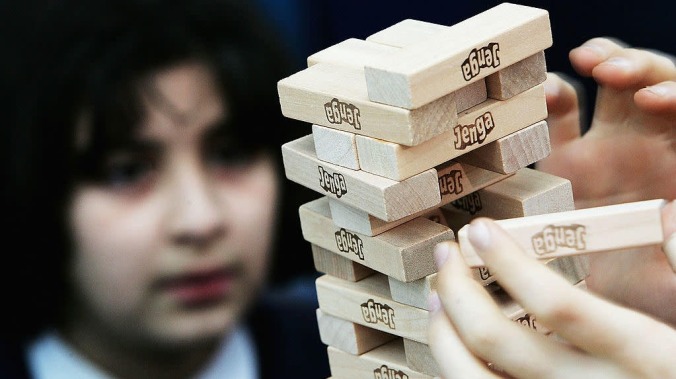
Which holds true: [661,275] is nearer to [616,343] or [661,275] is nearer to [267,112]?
[616,343]

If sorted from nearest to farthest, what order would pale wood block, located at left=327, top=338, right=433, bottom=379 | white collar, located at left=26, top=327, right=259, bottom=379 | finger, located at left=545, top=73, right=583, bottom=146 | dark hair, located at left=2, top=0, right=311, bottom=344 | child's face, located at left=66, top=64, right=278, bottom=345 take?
1. pale wood block, located at left=327, top=338, right=433, bottom=379
2. finger, located at left=545, top=73, right=583, bottom=146
3. dark hair, located at left=2, top=0, right=311, bottom=344
4. child's face, located at left=66, top=64, right=278, bottom=345
5. white collar, located at left=26, top=327, right=259, bottom=379

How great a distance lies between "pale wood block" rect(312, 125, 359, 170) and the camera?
5.02 feet

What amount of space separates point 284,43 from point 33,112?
2.50ft

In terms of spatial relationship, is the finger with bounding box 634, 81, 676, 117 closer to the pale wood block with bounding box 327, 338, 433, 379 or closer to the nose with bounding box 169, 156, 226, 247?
the pale wood block with bounding box 327, 338, 433, 379

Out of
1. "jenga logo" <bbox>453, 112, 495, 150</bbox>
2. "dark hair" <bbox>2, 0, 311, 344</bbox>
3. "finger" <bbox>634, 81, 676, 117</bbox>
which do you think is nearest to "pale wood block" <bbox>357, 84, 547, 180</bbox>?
"jenga logo" <bbox>453, 112, 495, 150</bbox>

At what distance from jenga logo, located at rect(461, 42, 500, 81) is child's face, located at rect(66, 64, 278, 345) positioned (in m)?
1.44

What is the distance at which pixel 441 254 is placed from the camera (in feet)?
4.82

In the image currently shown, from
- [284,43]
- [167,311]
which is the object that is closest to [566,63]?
[284,43]

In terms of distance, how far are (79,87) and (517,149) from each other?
148cm

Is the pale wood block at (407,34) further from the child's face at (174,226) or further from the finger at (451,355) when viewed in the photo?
the child's face at (174,226)

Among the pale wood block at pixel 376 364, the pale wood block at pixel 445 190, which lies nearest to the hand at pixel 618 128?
the pale wood block at pixel 445 190

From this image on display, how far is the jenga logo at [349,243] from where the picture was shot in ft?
5.44

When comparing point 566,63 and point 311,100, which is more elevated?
point 311,100

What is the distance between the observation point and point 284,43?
9.77 feet
